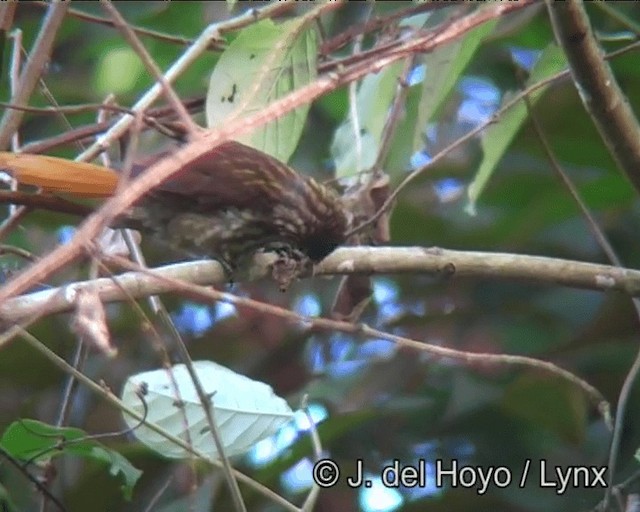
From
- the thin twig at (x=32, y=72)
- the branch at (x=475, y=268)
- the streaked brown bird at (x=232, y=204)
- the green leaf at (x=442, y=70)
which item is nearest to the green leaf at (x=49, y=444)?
the branch at (x=475, y=268)

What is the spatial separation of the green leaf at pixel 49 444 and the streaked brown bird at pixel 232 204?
0.52 m

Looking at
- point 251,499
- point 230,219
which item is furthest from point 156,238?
point 251,499

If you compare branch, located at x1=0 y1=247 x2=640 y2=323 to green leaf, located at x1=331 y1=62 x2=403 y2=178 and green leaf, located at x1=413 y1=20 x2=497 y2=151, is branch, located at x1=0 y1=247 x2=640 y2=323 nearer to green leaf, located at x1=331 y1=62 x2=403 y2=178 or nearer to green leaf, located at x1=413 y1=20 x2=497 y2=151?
green leaf, located at x1=413 y1=20 x2=497 y2=151

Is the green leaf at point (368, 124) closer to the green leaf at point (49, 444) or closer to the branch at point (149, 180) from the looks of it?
the green leaf at point (49, 444)

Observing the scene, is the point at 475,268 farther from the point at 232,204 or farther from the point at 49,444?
the point at 49,444

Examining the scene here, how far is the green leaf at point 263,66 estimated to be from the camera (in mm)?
1821

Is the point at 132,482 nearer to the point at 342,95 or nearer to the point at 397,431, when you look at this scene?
the point at 397,431

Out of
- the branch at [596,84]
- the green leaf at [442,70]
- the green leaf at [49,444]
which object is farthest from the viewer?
the green leaf at [442,70]

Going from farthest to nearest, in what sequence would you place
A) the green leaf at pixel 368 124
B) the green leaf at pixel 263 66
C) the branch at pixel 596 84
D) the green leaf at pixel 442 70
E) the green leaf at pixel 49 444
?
the green leaf at pixel 368 124 < the green leaf at pixel 442 70 < the green leaf at pixel 263 66 < the green leaf at pixel 49 444 < the branch at pixel 596 84

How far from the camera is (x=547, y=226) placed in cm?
261

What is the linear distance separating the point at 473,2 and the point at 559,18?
38 centimetres

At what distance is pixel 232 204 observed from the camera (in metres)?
2.27

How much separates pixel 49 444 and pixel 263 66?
0.58 m

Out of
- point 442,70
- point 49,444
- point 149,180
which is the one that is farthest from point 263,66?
point 149,180
